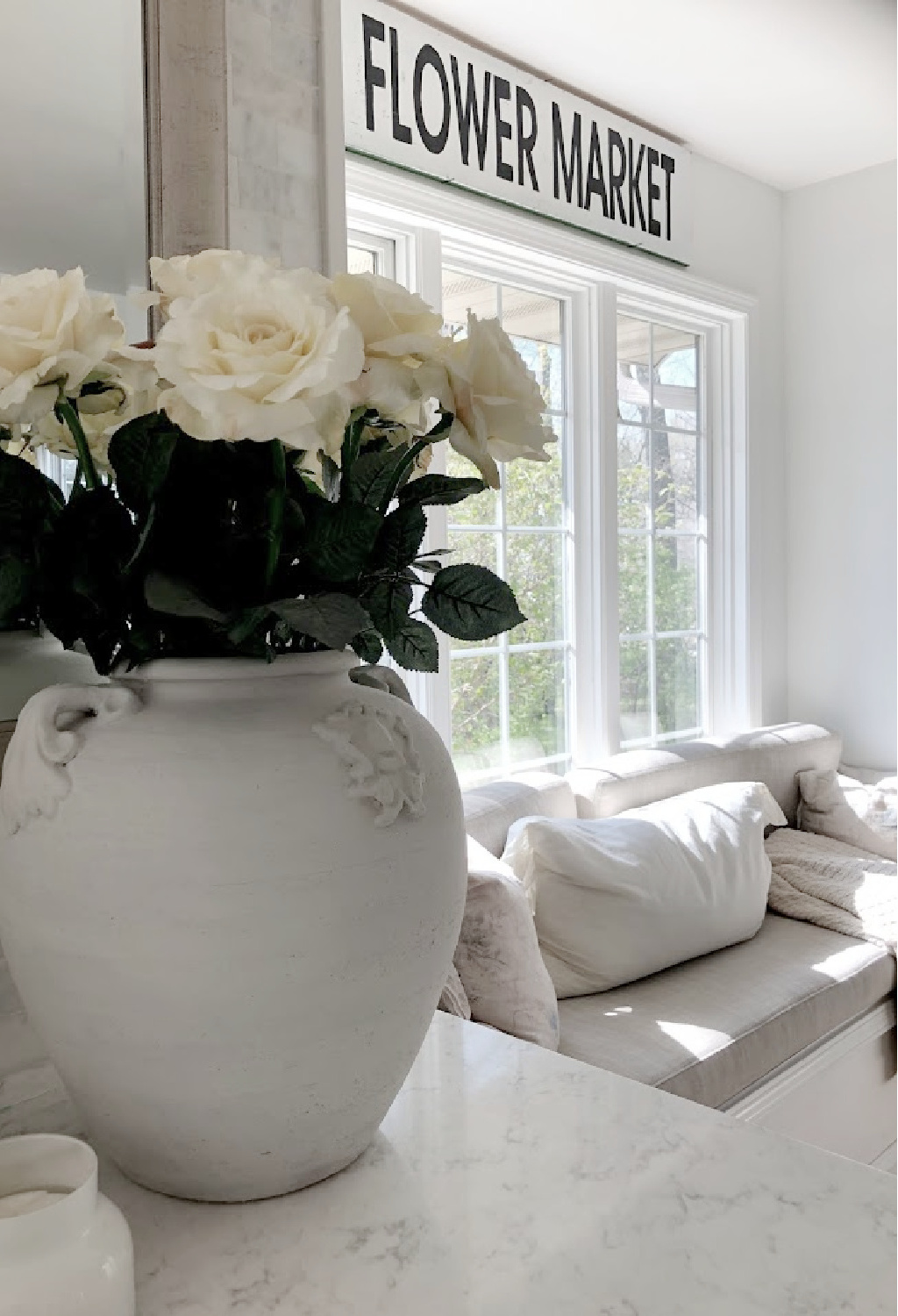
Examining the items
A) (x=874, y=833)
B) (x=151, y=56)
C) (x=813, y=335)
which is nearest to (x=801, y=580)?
(x=813, y=335)

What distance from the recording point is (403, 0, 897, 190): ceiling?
8.36 feet

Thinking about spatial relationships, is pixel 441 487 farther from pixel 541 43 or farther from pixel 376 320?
pixel 541 43

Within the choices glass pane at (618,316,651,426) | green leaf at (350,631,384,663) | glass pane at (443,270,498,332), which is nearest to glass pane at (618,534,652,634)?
glass pane at (618,316,651,426)

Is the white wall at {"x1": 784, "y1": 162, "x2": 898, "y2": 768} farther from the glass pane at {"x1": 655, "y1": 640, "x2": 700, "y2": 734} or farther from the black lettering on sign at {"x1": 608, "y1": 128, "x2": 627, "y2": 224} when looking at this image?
the black lettering on sign at {"x1": 608, "y1": 128, "x2": 627, "y2": 224}

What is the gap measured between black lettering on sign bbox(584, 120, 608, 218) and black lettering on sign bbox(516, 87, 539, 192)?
223 millimetres

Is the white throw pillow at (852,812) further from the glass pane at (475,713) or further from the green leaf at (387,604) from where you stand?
the green leaf at (387,604)

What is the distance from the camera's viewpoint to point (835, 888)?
275 cm

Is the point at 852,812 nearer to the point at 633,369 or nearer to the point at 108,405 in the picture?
the point at 633,369

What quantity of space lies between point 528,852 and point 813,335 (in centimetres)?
239

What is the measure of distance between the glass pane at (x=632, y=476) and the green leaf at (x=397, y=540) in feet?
9.17

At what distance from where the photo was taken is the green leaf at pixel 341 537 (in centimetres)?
58

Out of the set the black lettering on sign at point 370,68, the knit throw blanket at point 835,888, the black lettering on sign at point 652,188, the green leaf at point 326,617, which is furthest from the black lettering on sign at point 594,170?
the green leaf at point 326,617

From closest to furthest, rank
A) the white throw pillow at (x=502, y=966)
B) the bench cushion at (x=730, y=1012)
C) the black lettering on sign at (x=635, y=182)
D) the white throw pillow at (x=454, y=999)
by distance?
the white throw pillow at (x=454, y=999) < the white throw pillow at (x=502, y=966) < the bench cushion at (x=730, y=1012) < the black lettering on sign at (x=635, y=182)

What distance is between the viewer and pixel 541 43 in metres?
2.69
